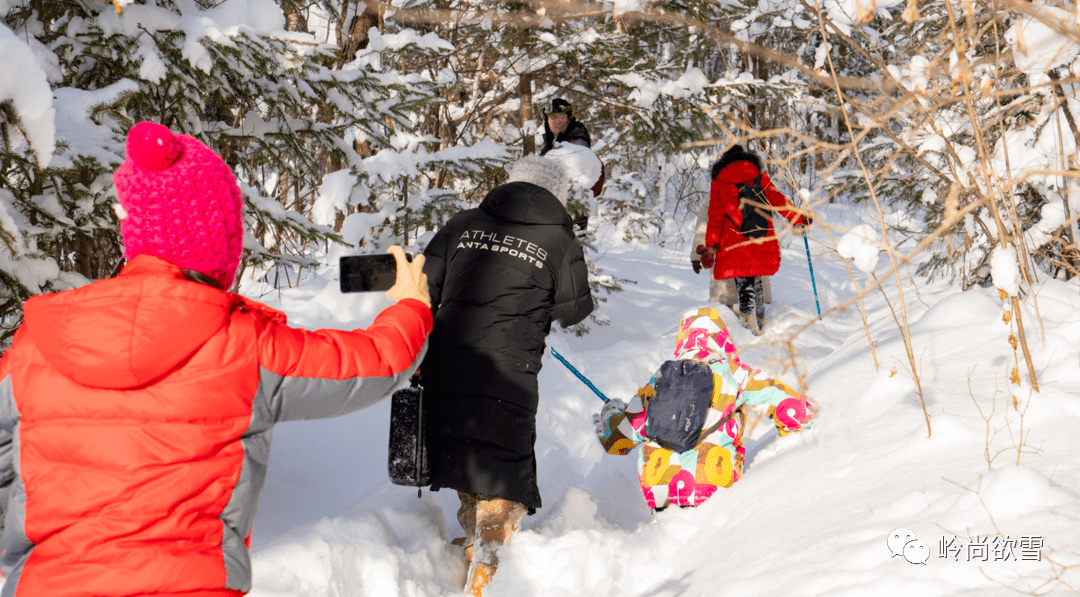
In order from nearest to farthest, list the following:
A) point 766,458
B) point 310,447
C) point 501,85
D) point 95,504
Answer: point 95,504
point 766,458
point 310,447
point 501,85

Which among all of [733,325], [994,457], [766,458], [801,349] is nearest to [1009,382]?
[994,457]

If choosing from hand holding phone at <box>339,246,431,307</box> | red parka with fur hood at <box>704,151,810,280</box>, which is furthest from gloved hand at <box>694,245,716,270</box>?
hand holding phone at <box>339,246,431,307</box>

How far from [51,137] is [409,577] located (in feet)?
6.97

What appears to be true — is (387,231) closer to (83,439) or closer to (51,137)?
(51,137)

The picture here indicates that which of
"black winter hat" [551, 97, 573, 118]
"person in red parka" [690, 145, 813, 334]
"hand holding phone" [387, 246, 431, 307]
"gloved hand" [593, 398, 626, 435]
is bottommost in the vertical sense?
"gloved hand" [593, 398, 626, 435]

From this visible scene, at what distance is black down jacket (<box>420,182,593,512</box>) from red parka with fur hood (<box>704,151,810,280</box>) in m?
3.66

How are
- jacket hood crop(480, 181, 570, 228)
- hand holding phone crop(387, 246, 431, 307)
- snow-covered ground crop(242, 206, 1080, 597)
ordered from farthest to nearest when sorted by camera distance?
jacket hood crop(480, 181, 570, 228) < hand holding phone crop(387, 246, 431, 307) < snow-covered ground crop(242, 206, 1080, 597)

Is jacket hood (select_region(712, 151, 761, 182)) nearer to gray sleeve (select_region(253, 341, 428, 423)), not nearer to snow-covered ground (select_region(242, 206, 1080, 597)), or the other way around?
snow-covered ground (select_region(242, 206, 1080, 597))

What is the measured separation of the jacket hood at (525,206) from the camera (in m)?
2.97

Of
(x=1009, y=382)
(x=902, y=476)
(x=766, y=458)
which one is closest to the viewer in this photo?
(x=902, y=476)

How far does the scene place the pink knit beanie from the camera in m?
1.42

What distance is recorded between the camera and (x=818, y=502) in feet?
7.49

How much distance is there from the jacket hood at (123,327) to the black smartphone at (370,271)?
73 centimetres

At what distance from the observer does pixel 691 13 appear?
658 centimetres
